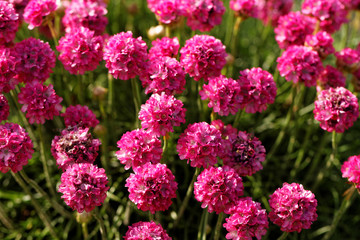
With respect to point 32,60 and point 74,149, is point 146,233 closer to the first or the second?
point 74,149

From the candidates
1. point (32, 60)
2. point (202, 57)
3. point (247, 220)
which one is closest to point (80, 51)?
point (32, 60)

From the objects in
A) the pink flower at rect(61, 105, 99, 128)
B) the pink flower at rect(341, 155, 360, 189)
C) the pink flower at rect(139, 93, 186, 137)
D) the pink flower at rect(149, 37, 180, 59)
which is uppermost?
the pink flower at rect(149, 37, 180, 59)

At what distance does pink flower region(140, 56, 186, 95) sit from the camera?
2.33m

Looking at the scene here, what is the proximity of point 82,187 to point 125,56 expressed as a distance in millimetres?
808

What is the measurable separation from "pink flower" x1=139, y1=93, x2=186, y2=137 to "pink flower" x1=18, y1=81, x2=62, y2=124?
58cm

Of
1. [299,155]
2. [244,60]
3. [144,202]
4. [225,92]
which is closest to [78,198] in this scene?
[144,202]

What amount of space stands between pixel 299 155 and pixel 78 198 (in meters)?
2.10

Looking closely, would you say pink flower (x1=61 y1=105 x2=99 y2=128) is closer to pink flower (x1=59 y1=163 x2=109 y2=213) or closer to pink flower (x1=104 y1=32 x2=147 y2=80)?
pink flower (x1=104 y1=32 x2=147 y2=80)

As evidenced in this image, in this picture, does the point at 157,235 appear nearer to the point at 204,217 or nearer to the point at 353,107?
the point at 204,217

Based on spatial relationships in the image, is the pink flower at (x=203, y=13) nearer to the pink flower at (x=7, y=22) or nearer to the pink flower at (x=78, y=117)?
the pink flower at (x=78, y=117)

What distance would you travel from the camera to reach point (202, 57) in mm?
2438

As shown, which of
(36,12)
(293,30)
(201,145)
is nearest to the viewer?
(201,145)

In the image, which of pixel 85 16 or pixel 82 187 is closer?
pixel 82 187

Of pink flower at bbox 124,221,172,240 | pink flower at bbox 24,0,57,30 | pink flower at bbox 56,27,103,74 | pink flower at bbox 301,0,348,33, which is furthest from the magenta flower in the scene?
pink flower at bbox 301,0,348,33
